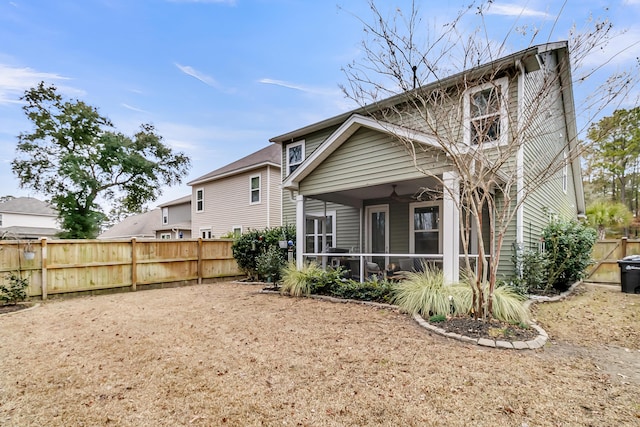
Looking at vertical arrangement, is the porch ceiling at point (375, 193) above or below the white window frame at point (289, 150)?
below

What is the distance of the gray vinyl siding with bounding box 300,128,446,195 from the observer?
6727mm

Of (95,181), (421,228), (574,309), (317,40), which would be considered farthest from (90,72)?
(574,309)

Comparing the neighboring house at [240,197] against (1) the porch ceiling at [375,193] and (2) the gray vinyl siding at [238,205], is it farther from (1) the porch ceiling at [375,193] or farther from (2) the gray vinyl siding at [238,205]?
(1) the porch ceiling at [375,193]

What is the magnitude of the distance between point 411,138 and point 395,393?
Result: 16.1ft

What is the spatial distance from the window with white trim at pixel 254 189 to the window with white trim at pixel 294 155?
4.41 meters

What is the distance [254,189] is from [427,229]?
1021 cm

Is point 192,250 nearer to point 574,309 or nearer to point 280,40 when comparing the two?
point 280,40

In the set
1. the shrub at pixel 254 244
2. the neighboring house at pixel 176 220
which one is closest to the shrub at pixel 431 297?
Result: the shrub at pixel 254 244

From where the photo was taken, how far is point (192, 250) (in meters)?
11.1

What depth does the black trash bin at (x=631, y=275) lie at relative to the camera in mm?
8492

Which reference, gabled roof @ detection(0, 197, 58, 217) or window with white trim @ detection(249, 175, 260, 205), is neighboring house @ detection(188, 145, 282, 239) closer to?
window with white trim @ detection(249, 175, 260, 205)

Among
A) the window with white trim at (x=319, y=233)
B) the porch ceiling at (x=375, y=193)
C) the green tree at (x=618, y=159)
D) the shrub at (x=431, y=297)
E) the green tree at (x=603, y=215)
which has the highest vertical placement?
the green tree at (x=618, y=159)

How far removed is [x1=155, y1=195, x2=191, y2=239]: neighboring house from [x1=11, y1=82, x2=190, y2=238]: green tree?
4466 mm

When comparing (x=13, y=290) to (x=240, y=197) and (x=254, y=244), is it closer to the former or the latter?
(x=254, y=244)
